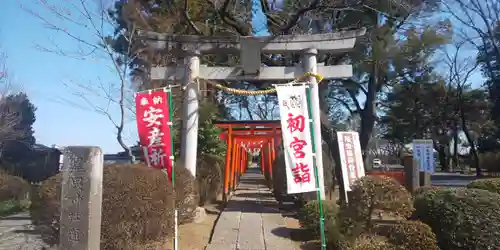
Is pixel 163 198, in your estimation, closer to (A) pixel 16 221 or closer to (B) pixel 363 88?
(A) pixel 16 221

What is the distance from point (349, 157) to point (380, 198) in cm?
247

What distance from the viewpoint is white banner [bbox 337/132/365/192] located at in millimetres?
9625

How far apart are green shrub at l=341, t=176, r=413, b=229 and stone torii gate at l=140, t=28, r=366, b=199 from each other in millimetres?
2920

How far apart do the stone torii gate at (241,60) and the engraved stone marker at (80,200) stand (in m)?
5.76

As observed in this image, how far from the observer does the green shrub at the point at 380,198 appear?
24.3 ft

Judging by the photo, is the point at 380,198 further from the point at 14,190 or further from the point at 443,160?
the point at 443,160

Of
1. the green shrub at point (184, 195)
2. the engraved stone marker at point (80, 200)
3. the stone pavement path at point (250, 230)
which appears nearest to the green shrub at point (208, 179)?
the stone pavement path at point (250, 230)

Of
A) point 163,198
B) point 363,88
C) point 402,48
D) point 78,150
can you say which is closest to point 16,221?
point 163,198

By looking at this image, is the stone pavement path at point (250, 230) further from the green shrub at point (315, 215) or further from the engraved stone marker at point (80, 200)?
the engraved stone marker at point (80, 200)

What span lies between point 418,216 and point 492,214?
50.5 inches

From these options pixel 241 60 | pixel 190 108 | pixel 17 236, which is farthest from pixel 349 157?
pixel 17 236

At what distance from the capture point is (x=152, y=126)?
824cm

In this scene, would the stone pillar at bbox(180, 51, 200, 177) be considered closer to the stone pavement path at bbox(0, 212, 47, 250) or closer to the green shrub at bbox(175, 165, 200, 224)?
the green shrub at bbox(175, 165, 200, 224)

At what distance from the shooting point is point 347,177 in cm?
957
